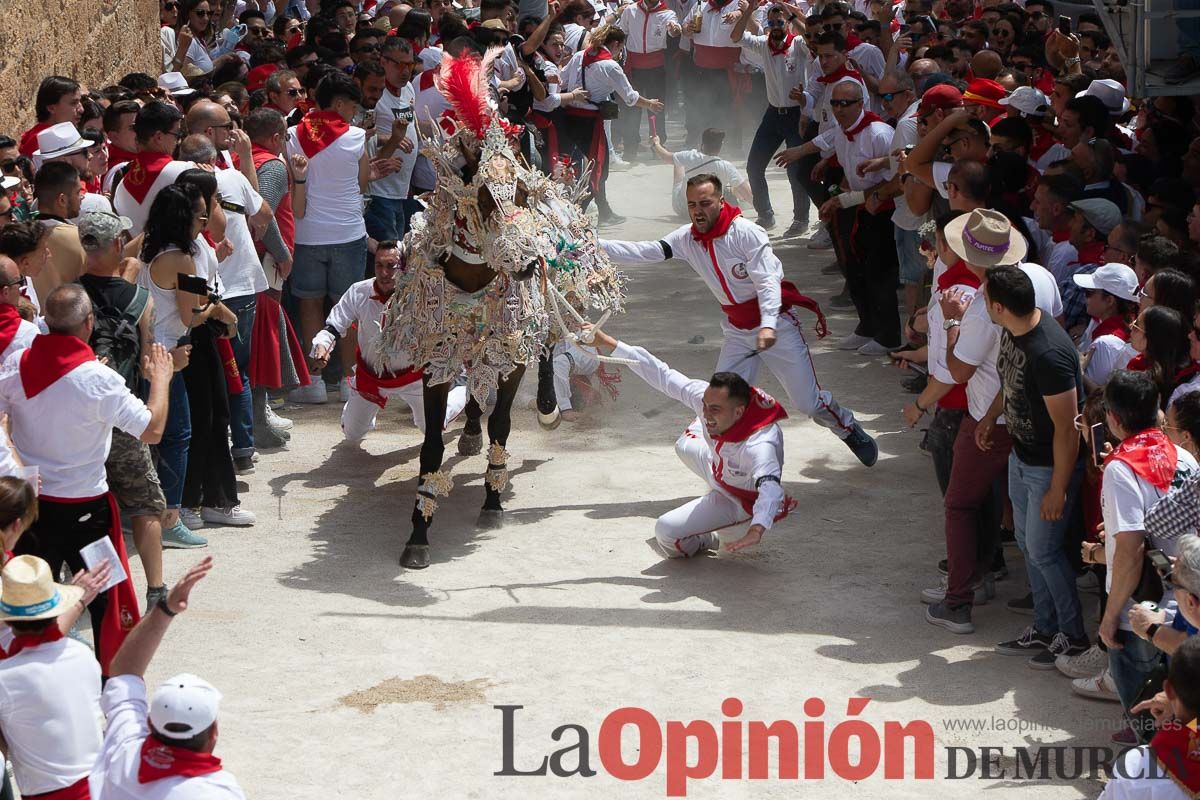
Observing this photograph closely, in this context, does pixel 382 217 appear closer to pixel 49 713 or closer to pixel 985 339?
pixel 985 339

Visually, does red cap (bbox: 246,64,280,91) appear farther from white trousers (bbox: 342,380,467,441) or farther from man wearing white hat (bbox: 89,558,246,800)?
man wearing white hat (bbox: 89,558,246,800)

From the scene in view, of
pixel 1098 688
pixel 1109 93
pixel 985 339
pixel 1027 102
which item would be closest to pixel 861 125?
pixel 1027 102

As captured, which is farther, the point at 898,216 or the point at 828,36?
the point at 828,36

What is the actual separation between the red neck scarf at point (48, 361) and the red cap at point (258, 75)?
6568 mm

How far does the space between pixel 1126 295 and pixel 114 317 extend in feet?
14.3

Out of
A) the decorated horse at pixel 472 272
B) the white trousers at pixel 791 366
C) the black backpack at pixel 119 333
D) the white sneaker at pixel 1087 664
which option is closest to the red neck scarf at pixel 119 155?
the decorated horse at pixel 472 272

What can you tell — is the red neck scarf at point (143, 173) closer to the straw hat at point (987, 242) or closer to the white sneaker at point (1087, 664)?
the straw hat at point (987, 242)

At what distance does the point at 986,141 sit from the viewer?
28.0 feet

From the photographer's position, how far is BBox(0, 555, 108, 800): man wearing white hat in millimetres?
4148

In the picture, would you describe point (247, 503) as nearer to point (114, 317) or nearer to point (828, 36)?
point (114, 317)

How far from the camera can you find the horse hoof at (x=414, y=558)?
711 centimetres

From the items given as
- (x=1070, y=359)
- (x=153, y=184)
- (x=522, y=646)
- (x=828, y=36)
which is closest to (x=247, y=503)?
(x=153, y=184)

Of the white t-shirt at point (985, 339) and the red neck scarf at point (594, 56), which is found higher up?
the red neck scarf at point (594, 56)

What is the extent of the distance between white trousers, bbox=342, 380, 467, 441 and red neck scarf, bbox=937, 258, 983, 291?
8.88 ft
